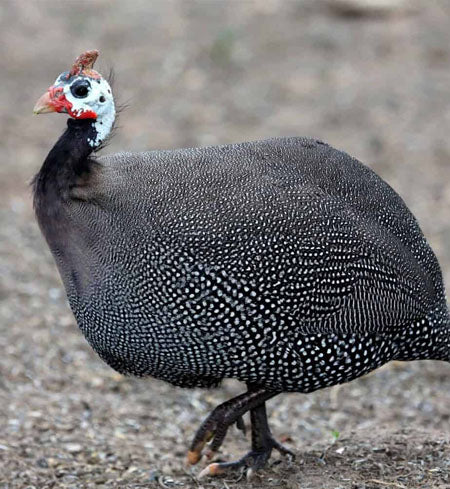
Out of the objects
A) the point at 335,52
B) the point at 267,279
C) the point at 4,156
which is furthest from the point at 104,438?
the point at 335,52

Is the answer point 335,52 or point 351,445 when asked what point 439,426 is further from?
point 335,52

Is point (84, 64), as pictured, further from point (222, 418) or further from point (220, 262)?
point (222, 418)

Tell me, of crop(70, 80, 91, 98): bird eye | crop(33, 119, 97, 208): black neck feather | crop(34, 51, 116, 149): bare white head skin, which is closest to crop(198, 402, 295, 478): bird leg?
crop(33, 119, 97, 208): black neck feather

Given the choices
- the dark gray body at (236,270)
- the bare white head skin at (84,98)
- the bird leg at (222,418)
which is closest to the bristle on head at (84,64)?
the bare white head skin at (84,98)

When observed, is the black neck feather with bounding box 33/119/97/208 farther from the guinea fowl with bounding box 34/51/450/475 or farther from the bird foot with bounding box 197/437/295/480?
the bird foot with bounding box 197/437/295/480

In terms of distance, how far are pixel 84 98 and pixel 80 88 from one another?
0.05 m

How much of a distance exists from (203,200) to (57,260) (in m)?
0.72

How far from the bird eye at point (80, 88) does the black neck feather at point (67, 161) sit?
114 mm

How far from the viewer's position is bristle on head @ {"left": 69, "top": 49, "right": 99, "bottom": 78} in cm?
412

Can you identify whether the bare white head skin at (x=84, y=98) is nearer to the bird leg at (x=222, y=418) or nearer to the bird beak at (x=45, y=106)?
the bird beak at (x=45, y=106)

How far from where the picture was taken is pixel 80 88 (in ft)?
13.4

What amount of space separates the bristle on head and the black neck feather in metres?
0.21

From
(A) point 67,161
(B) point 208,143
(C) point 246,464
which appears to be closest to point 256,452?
(C) point 246,464

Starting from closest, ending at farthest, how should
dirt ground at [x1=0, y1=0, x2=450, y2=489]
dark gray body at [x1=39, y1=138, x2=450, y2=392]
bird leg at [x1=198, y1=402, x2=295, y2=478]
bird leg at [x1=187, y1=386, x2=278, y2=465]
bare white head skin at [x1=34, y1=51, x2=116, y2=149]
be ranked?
dark gray body at [x1=39, y1=138, x2=450, y2=392] → bare white head skin at [x1=34, y1=51, x2=116, y2=149] → bird leg at [x1=187, y1=386, x2=278, y2=465] → bird leg at [x1=198, y1=402, x2=295, y2=478] → dirt ground at [x1=0, y1=0, x2=450, y2=489]
